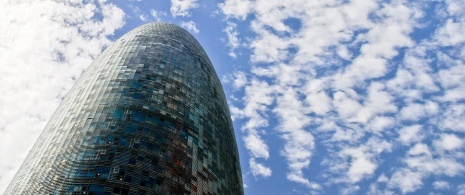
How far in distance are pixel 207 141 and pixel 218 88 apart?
2581cm

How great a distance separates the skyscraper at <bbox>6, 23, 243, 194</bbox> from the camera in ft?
226

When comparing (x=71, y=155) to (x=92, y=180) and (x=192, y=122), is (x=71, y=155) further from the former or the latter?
(x=192, y=122)

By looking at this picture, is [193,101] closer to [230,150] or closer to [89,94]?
[230,150]

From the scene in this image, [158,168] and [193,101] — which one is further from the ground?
[193,101]

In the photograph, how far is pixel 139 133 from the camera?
76375mm

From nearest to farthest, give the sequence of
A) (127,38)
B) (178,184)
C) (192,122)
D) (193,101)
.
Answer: (178,184), (192,122), (193,101), (127,38)

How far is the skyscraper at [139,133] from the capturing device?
68750 millimetres

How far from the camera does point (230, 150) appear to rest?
311 feet

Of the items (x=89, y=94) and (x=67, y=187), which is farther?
(x=89, y=94)

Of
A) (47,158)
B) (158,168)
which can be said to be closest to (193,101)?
(158,168)

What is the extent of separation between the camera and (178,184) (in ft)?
234

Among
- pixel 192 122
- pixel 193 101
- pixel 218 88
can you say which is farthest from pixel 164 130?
pixel 218 88

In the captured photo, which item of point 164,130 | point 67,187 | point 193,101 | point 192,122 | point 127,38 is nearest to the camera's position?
point 67,187

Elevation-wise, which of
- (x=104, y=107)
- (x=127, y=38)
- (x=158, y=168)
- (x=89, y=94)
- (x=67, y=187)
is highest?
(x=127, y=38)
